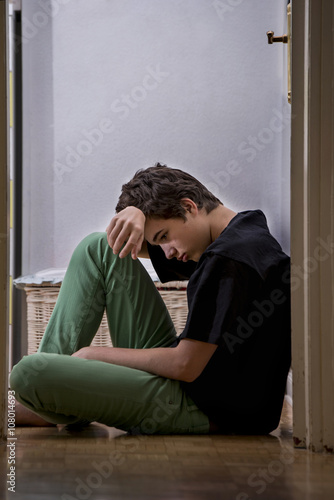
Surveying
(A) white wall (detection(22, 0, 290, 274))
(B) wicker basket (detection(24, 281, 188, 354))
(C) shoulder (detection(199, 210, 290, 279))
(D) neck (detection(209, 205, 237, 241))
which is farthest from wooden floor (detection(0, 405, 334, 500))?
(A) white wall (detection(22, 0, 290, 274))

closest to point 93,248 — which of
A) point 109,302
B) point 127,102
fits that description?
point 109,302

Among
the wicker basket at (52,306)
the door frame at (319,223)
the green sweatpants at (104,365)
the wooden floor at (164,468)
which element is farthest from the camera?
the wicker basket at (52,306)

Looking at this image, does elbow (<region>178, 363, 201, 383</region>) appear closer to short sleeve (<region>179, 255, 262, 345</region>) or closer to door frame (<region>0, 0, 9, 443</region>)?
short sleeve (<region>179, 255, 262, 345</region>)

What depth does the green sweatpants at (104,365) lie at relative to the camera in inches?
45.4

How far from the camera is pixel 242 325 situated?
3.81 ft

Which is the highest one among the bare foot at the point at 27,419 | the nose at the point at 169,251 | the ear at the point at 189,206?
the ear at the point at 189,206

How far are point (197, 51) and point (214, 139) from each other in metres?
0.35

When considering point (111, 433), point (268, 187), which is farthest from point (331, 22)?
point (268, 187)

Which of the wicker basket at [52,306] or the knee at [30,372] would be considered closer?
the knee at [30,372]

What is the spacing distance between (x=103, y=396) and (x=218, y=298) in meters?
0.28

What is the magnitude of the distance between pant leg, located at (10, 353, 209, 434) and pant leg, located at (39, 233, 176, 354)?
0.12m

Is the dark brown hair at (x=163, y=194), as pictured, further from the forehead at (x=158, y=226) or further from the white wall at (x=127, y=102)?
the white wall at (x=127, y=102)

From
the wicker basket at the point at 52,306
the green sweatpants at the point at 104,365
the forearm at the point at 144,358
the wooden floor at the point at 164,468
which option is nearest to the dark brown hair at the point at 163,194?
the green sweatpants at the point at 104,365

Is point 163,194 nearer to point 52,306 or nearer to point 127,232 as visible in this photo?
point 127,232
